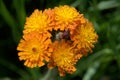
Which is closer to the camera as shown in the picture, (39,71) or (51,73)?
(51,73)

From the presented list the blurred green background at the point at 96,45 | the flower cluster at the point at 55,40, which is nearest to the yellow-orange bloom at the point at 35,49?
the flower cluster at the point at 55,40

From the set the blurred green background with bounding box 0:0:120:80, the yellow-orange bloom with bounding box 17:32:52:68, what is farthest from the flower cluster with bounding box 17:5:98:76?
the blurred green background with bounding box 0:0:120:80

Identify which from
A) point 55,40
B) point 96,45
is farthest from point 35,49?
point 96,45

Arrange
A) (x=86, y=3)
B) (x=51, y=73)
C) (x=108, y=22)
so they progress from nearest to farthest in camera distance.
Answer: (x=51, y=73), (x=86, y=3), (x=108, y=22)

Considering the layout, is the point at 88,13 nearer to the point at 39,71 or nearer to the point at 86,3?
the point at 86,3

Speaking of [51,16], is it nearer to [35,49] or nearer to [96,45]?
[35,49]

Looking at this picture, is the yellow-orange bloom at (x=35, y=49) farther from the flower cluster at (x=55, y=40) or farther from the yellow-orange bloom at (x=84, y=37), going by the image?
the yellow-orange bloom at (x=84, y=37)

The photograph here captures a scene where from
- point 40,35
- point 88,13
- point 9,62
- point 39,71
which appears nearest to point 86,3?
point 88,13
